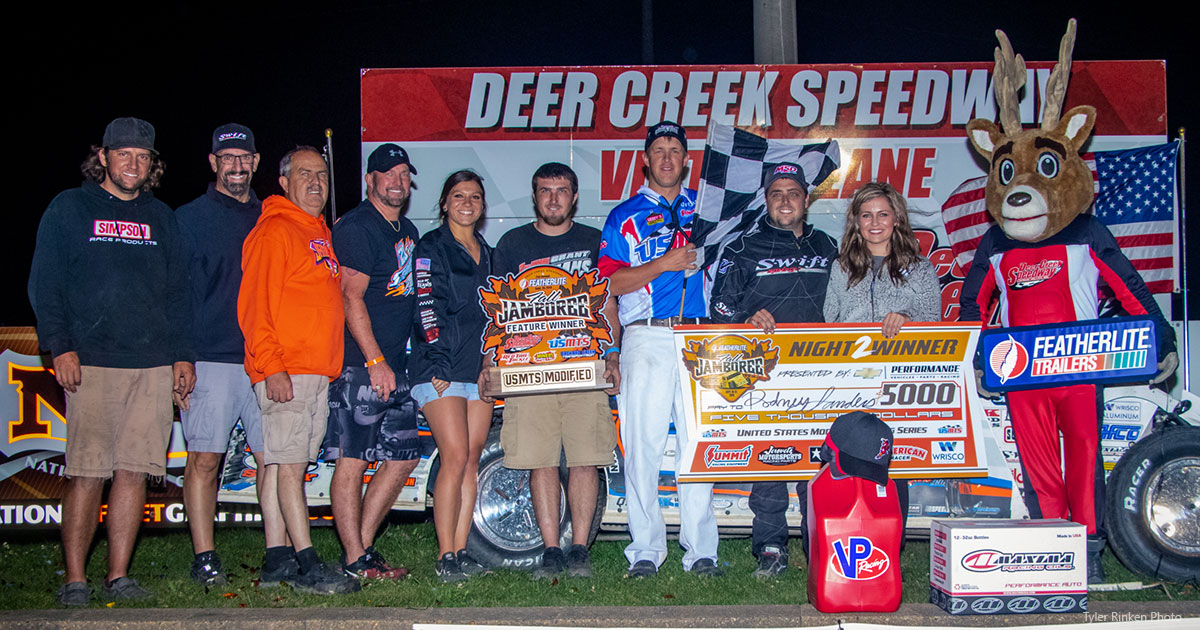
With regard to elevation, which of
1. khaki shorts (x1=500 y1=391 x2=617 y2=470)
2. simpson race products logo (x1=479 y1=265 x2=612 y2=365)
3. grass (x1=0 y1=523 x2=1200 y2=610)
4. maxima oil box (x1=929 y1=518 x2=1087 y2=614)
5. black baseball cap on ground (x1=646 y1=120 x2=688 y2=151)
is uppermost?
black baseball cap on ground (x1=646 y1=120 x2=688 y2=151)

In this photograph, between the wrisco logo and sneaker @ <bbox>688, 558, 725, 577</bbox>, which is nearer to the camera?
the wrisco logo

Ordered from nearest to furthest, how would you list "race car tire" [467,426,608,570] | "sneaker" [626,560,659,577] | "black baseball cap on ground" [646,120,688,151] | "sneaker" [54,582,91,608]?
"sneaker" [54,582,91,608] → "sneaker" [626,560,659,577] → "black baseball cap on ground" [646,120,688,151] → "race car tire" [467,426,608,570]

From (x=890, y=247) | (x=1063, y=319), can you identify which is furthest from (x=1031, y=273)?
(x=890, y=247)

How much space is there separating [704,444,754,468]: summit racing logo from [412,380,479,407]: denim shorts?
138 centimetres

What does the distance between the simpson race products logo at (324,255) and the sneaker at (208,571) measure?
1.72m

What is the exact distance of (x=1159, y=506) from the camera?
16.7 ft

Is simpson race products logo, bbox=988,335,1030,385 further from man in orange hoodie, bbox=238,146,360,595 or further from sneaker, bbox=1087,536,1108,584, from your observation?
man in orange hoodie, bbox=238,146,360,595

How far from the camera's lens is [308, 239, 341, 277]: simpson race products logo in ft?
15.9

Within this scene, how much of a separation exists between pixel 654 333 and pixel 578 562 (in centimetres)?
136

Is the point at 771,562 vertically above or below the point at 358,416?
below

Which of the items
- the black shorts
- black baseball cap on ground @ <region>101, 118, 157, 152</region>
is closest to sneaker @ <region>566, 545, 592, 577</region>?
the black shorts

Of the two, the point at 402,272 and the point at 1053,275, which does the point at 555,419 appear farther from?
the point at 1053,275

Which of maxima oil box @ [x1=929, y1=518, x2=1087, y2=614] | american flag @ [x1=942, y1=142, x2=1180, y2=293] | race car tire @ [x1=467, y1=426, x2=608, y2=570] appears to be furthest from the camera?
american flag @ [x1=942, y1=142, x2=1180, y2=293]

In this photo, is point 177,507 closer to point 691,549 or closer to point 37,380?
point 37,380
